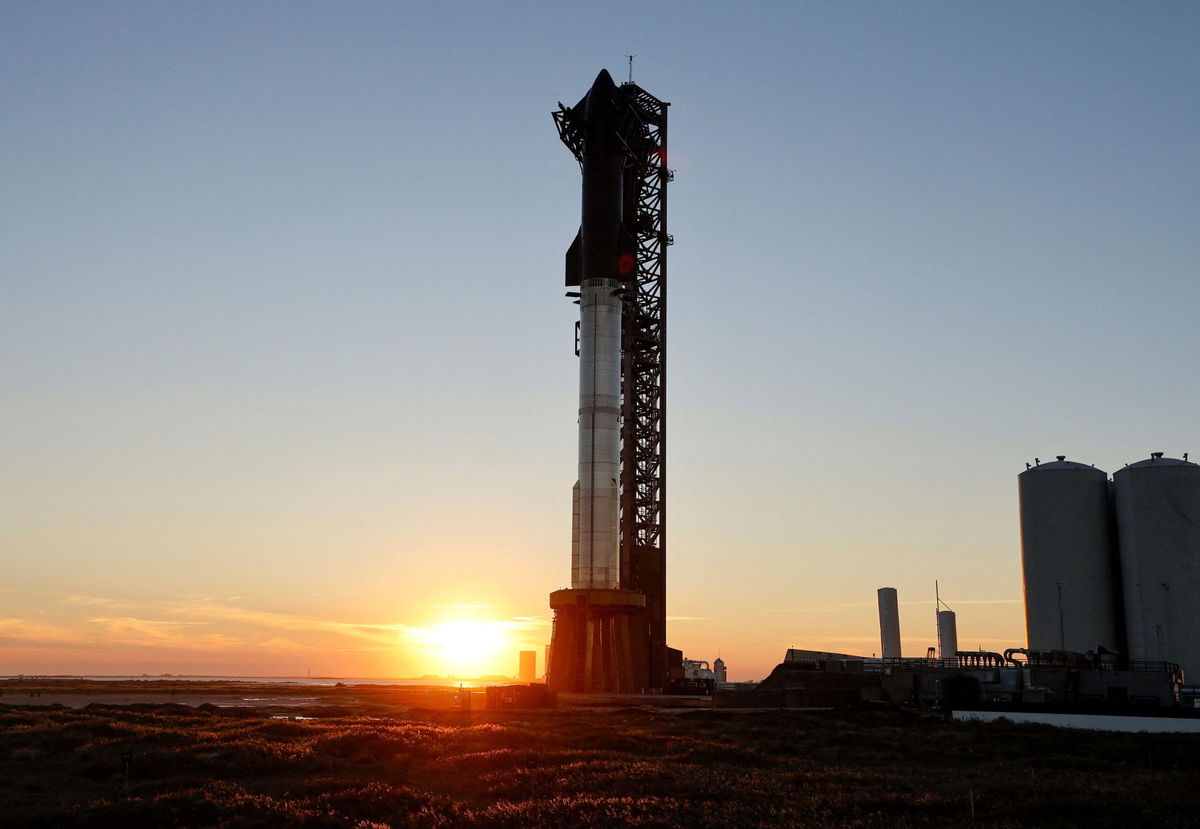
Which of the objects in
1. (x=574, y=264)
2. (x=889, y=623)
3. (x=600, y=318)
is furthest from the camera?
(x=889, y=623)

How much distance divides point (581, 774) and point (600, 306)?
193ft

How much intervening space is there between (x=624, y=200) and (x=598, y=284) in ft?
51.1

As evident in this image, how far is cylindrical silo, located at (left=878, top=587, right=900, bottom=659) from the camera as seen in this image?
355 ft

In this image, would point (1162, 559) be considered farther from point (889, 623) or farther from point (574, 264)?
point (574, 264)

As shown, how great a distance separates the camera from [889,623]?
359ft

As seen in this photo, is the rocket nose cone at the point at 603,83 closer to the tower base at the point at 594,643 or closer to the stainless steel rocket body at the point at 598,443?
the stainless steel rocket body at the point at 598,443

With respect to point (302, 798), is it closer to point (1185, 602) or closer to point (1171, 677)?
point (1171, 677)

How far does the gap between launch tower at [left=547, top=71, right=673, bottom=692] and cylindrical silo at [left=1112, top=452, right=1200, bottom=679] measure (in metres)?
39.5

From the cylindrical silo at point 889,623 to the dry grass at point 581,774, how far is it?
5141 centimetres

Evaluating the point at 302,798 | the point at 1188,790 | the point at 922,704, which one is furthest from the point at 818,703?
the point at 302,798

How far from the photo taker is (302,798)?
104 feet

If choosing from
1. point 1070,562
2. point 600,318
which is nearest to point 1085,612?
point 1070,562

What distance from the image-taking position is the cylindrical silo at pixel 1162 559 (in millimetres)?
82188

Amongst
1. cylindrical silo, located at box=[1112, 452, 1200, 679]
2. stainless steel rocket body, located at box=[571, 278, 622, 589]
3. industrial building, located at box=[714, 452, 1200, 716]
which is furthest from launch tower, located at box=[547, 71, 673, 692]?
cylindrical silo, located at box=[1112, 452, 1200, 679]
